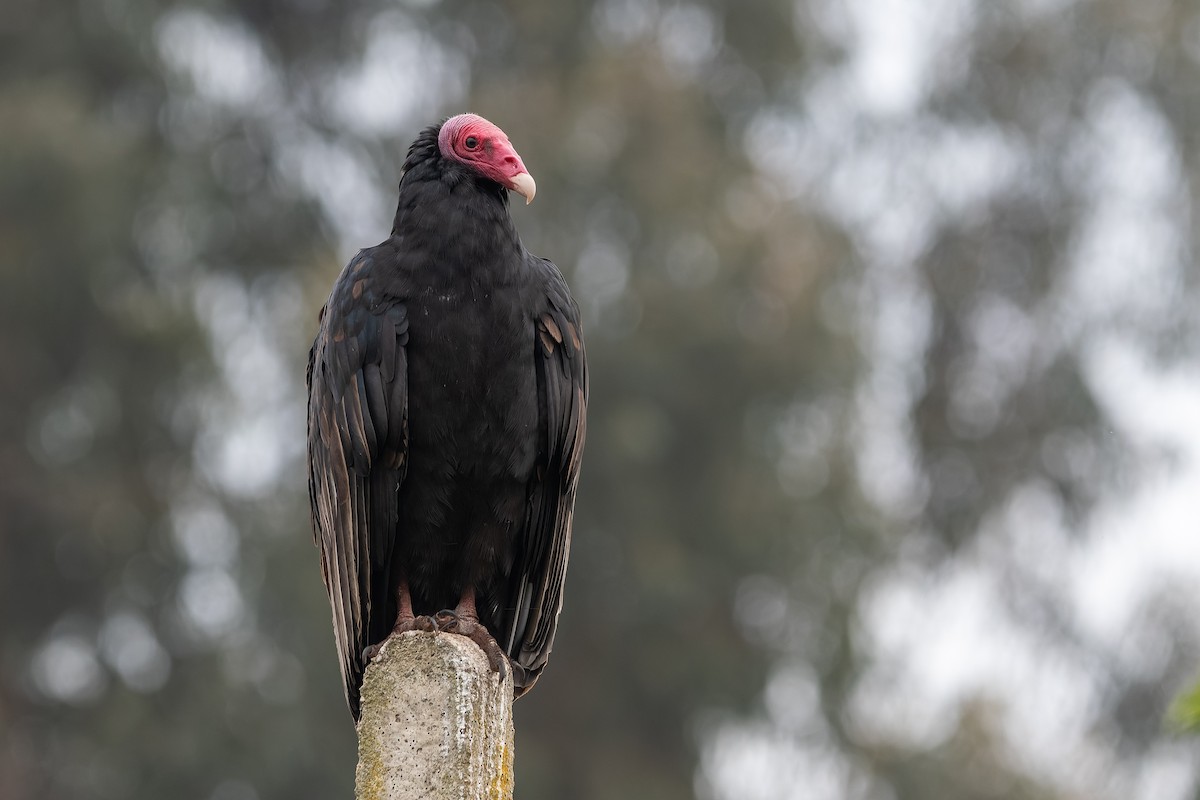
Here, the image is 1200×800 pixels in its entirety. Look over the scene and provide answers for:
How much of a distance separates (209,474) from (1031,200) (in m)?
7.74

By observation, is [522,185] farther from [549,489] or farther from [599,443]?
[599,443]

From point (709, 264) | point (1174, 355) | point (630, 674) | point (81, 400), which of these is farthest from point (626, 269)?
point (1174, 355)

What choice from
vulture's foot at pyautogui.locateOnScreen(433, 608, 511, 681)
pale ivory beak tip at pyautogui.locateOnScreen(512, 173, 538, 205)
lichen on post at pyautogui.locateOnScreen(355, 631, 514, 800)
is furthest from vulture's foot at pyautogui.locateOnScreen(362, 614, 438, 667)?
pale ivory beak tip at pyautogui.locateOnScreen(512, 173, 538, 205)

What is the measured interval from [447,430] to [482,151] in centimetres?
68

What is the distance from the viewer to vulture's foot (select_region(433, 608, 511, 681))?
119 inches

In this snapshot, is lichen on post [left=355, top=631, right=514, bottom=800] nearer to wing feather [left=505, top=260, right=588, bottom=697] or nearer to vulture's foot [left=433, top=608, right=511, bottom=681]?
vulture's foot [left=433, top=608, right=511, bottom=681]

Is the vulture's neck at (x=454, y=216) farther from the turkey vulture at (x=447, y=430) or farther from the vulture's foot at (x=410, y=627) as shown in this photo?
the vulture's foot at (x=410, y=627)

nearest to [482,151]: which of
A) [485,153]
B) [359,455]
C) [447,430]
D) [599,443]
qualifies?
[485,153]

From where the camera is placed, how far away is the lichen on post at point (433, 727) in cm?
268

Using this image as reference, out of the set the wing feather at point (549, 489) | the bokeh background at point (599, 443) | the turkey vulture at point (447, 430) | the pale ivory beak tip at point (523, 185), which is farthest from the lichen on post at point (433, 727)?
the bokeh background at point (599, 443)

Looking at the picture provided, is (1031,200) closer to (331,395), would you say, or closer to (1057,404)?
(1057,404)

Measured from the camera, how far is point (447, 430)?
11.3 feet

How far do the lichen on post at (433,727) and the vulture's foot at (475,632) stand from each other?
0.51ft

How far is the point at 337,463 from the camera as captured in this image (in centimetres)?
341
